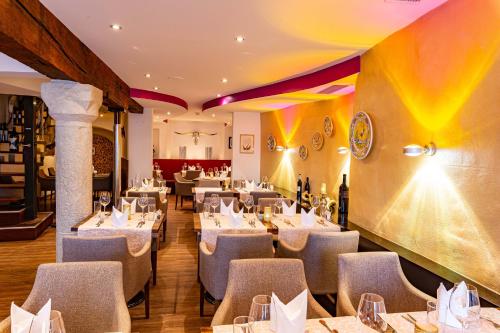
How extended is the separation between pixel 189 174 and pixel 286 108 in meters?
4.55

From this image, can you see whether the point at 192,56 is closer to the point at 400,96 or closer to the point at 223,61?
the point at 223,61

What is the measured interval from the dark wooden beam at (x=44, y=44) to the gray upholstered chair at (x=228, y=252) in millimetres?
2118

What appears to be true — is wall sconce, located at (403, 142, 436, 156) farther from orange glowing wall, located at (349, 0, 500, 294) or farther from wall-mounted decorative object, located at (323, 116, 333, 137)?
wall-mounted decorative object, located at (323, 116, 333, 137)

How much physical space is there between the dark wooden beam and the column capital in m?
0.14

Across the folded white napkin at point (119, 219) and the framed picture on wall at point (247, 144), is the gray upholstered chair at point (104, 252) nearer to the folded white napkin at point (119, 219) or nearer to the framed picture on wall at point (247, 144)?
the folded white napkin at point (119, 219)

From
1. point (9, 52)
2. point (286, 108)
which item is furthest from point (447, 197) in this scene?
point (286, 108)

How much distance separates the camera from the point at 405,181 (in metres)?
3.22

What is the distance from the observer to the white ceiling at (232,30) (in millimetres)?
2869

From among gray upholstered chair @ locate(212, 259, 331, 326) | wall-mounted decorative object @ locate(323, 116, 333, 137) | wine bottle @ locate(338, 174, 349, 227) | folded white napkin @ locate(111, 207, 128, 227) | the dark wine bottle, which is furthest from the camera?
the dark wine bottle

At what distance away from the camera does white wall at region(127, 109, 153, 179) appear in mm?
9445

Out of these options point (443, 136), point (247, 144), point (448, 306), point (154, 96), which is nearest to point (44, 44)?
point (443, 136)

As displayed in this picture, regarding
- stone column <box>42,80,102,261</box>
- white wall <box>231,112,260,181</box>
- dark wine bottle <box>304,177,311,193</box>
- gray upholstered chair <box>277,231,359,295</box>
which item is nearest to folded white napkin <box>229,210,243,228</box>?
gray upholstered chair <box>277,231,359,295</box>

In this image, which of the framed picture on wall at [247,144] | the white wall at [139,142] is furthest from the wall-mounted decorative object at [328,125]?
the white wall at [139,142]

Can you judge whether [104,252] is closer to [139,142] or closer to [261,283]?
[261,283]
